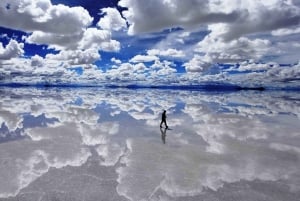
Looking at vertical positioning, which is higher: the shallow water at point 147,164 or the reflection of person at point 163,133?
the shallow water at point 147,164

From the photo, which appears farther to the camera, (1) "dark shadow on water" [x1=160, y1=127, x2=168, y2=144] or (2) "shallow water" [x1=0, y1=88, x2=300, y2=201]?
(1) "dark shadow on water" [x1=160, y1=127, x2=168, y2=144]

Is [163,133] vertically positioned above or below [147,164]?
below

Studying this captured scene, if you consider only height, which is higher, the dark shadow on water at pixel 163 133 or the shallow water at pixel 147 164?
the shallow water at pixel 147 164

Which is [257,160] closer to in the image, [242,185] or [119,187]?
[242,185]

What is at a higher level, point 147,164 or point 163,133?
point 147,164

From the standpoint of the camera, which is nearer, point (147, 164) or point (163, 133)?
point (147, 164)

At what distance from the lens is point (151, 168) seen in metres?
11.4

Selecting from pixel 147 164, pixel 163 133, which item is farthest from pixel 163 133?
pixel 147 164

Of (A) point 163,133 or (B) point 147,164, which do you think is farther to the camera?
(A) point 163,133

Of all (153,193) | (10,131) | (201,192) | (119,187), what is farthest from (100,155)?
(10,131)

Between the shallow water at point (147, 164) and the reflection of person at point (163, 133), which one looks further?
the reflection of person at point (163, 133)

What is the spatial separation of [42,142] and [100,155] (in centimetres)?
470

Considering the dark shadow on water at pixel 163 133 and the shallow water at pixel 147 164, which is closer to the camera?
the shallow water at pixel 147 164

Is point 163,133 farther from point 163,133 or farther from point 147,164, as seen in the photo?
point 147,164
